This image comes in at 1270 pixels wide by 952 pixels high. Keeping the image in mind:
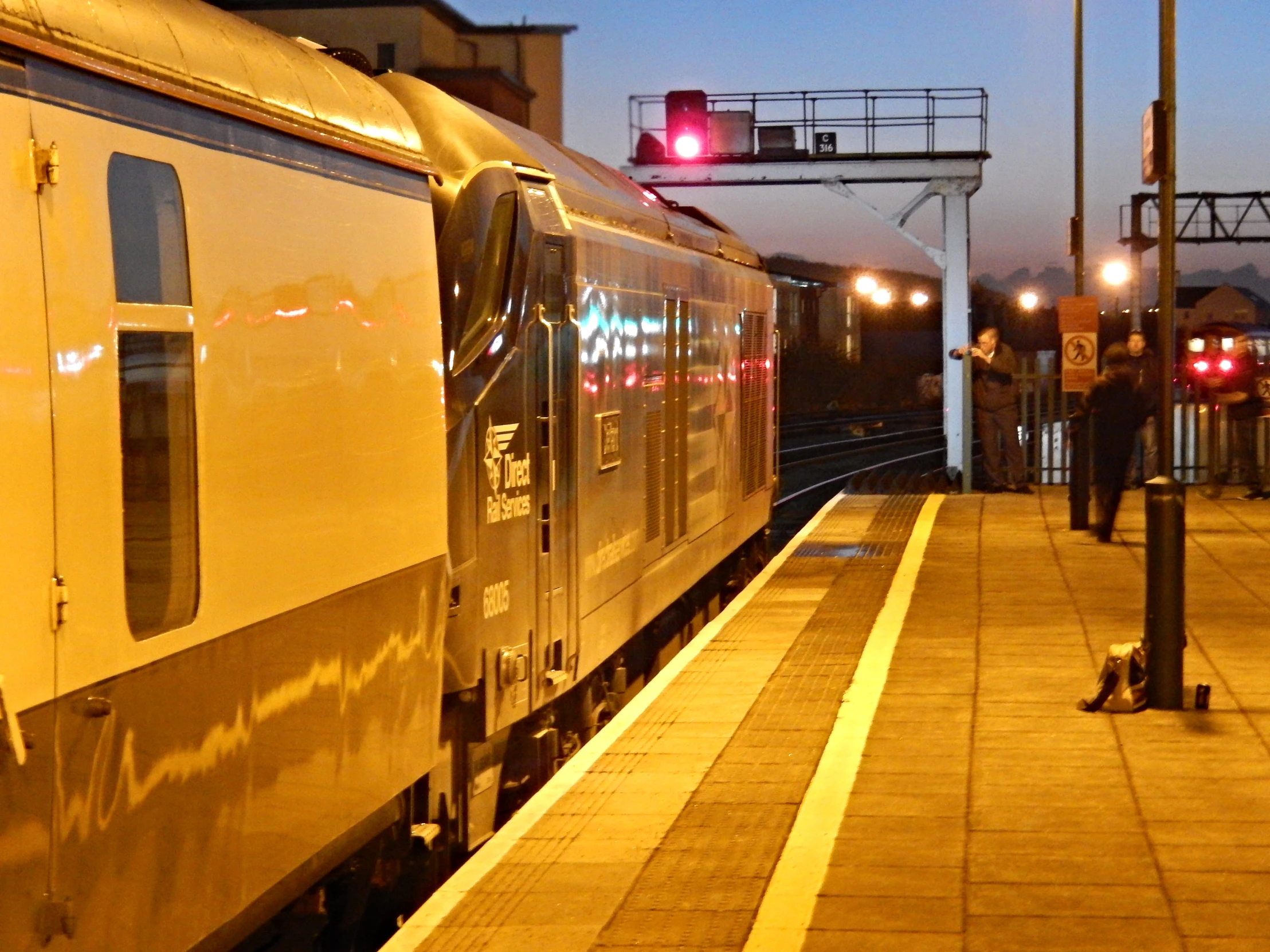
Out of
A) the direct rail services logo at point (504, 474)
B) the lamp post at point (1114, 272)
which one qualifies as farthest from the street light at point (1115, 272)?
the direct rail services logo at point (504, 474)

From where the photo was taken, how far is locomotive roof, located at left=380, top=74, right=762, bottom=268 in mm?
6129

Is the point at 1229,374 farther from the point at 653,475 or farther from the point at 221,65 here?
the point at 221,65

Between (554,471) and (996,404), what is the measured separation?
1362 cm

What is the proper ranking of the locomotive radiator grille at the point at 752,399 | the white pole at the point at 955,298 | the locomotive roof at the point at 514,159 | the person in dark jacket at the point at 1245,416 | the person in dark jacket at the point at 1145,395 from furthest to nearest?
the white pole at the point at 955,298, the person in dark jacket at the point at 1245,416, the person in dark jacket at the point at 1145,395, the locomotive radiator grille at the point at 752,399, the locomotive roof at the point at 514,159

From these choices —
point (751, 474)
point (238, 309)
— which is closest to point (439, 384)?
point (238, 309)

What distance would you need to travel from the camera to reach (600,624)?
779 cm

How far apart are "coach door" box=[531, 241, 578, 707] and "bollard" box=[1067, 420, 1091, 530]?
32.2 feet

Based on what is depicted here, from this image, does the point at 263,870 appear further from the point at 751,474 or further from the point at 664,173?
the point at 664,173

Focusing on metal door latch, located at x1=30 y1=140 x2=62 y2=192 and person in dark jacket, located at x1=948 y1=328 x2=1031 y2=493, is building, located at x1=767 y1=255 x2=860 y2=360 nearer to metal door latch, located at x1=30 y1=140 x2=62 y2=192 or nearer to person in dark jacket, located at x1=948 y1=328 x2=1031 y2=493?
person in dark jacket, located at x1=948 y1=328 x2=1031 y2=493

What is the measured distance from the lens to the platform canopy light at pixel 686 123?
22078 mm

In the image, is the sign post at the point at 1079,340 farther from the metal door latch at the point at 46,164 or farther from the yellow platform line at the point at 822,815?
the metal door latch at the point at 46,164

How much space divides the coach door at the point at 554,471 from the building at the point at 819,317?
53.5m

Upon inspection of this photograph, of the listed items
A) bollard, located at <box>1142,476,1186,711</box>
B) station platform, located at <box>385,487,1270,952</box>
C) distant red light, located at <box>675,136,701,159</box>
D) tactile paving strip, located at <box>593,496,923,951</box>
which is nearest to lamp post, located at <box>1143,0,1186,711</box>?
bollard, located at <box>1142,476,1186,711</box>

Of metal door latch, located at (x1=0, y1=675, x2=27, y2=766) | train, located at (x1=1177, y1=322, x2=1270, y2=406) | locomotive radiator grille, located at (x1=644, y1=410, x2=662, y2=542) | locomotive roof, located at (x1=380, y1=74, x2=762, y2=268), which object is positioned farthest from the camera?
train, located at (x1=1177, y1=322, x2=1270, y2=406)
